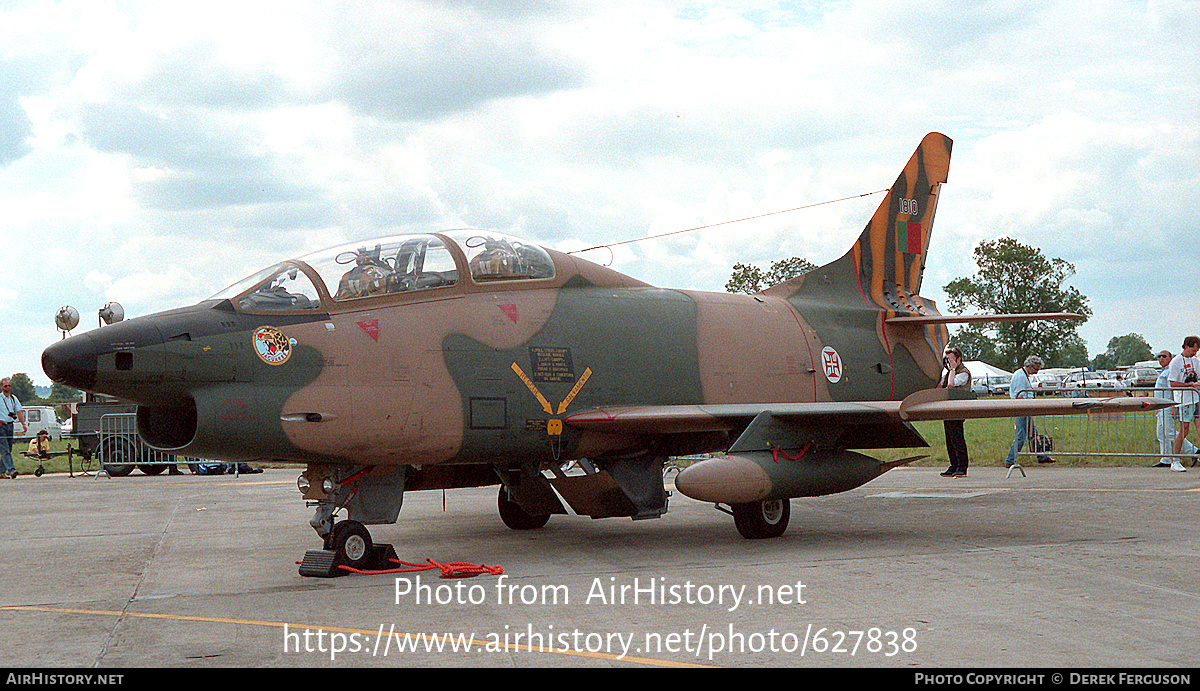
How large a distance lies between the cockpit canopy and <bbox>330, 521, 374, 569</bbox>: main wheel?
1.77 m

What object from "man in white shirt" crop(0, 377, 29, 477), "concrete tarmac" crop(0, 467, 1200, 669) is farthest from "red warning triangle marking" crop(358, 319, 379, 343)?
"man in white shirt" crop(0, 377, 29, 477)

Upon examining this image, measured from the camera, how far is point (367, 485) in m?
8.37

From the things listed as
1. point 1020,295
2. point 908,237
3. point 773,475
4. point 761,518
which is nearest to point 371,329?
point 773,475

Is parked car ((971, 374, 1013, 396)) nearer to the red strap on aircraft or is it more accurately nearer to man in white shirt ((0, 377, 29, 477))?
man in white shirt ((0, 377, 29, 477))

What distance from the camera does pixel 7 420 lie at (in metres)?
20.2

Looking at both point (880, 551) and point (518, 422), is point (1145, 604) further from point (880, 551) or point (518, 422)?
point (518, 422)

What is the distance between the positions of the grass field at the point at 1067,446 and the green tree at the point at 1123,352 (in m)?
140

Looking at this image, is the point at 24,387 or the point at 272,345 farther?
the point at 24,387

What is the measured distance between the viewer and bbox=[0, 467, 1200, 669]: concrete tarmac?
525 cm

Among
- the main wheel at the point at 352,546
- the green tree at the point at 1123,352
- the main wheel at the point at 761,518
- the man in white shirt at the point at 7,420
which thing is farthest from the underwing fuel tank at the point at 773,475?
the green tree at the point at 1123,352

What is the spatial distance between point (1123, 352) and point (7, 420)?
596ft

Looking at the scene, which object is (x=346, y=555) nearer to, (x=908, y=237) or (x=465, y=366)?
(x=465, y=366)

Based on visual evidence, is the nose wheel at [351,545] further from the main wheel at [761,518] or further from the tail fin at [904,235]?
the tail fin at [904,235]

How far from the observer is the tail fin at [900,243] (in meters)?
12.8
